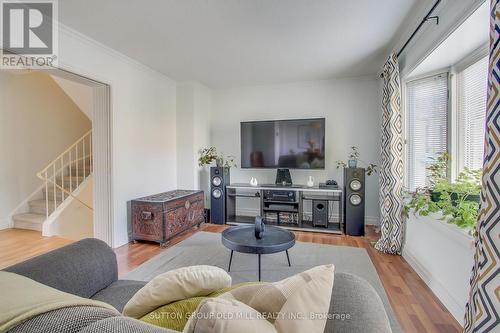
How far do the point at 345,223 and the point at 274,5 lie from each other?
2919mm

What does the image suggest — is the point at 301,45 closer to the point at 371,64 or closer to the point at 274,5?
the point at 274,5

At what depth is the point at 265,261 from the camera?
2658 millimetres

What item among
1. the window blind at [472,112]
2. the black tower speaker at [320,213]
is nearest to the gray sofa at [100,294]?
the window blind at [472,112]

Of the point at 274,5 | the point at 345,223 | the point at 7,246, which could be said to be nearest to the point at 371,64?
the point at 274,5

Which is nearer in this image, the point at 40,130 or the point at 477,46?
the point at 477,46

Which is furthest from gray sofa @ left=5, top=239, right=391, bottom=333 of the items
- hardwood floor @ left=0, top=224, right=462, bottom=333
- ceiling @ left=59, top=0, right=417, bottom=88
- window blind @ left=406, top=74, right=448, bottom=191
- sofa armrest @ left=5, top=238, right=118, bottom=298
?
window blind @ left=406, top=74, right=448, bottom=191

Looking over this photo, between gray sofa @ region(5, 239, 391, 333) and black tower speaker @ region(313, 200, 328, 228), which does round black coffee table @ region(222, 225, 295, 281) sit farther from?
black tower speaker @ region(313, 200, 328, 228)

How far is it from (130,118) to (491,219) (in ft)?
11.9

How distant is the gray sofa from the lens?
1.75ft

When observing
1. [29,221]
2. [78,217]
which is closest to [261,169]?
[78,217]

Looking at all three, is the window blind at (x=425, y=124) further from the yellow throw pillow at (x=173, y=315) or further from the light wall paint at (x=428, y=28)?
the yellow throw pillow at (x=173, y=315)

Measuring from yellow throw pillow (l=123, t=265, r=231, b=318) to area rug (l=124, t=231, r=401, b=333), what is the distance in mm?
1403

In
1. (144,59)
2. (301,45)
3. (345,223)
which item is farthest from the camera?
(345,223)

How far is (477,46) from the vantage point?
6.56ft
